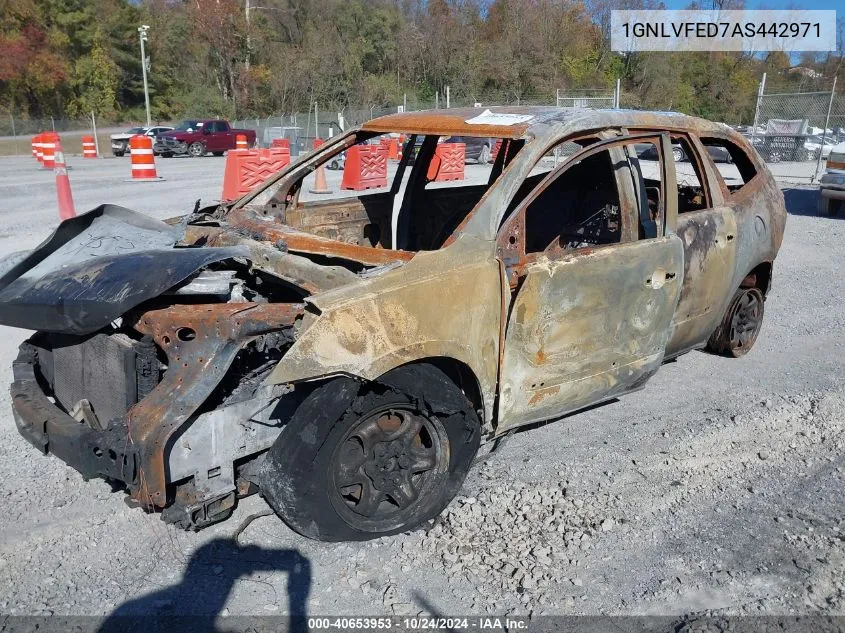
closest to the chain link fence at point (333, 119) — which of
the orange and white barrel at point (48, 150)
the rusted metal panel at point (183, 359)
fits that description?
the orange and white barrel at point (48, 150)

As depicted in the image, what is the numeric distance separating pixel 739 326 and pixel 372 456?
11.8 feet

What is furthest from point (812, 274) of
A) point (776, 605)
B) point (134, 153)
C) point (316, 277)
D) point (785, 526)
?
point (134, 153)

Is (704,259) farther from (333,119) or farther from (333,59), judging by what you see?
(333,59)

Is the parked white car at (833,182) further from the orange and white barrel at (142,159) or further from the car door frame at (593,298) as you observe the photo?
the orange and white barrel at (142,159)

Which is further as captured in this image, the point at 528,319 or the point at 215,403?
the point at 528,319

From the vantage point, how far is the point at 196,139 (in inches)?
1179

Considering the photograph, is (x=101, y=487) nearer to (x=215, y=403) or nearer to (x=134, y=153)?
(x=215, y=403)

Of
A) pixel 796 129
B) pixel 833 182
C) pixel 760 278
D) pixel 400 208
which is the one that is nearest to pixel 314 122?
pixel 796 129

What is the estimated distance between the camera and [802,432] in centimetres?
441

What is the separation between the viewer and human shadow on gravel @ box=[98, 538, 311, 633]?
8.92 ft

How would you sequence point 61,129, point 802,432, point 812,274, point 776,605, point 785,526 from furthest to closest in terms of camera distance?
point 61,129 → point 812,274 → point 802,432 → point 785,526 → point 776,605

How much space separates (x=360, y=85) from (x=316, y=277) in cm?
5105

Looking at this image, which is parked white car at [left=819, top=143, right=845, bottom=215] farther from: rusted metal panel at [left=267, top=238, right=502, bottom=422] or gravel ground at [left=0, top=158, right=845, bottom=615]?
rusted metal panel at [left=267, top=238, right=502, bottom=422]

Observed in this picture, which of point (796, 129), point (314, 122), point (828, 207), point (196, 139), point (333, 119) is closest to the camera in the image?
point (828, 207)
